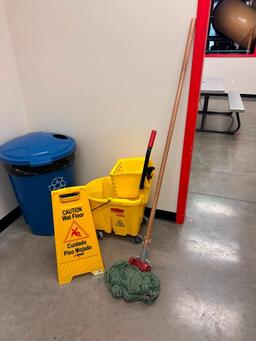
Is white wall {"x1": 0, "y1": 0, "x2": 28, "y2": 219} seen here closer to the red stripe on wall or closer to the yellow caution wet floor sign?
the yellow caution wet floor sign

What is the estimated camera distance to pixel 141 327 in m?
1.29

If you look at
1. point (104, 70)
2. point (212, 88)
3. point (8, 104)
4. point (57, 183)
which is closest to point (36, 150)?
point (57, 183)

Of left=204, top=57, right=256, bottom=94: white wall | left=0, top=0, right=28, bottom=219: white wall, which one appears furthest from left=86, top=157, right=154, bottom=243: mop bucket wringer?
left=204, top=57, right=256, bottom=94: white wall

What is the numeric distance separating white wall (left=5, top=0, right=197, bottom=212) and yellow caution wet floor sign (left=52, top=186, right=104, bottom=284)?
589 mm

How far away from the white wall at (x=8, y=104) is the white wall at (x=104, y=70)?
0.17 ft

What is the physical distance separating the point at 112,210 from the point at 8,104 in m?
1.13

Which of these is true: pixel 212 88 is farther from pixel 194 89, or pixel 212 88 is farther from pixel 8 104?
pixel 8 104

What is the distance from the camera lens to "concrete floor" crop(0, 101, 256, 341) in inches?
50.1

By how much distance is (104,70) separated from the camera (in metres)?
1.70

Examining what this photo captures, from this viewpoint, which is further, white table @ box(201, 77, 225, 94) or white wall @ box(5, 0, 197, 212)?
white table @ box(201, 77, 225, 94)

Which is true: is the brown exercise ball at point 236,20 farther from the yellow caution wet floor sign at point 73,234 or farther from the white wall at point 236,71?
the yellow caution wet floor sign at point 73,234

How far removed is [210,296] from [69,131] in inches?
60.3

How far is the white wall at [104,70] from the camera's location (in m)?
1.50

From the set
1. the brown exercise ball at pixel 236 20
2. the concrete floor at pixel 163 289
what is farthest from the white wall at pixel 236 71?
the concrete floor at pixel 163 289
